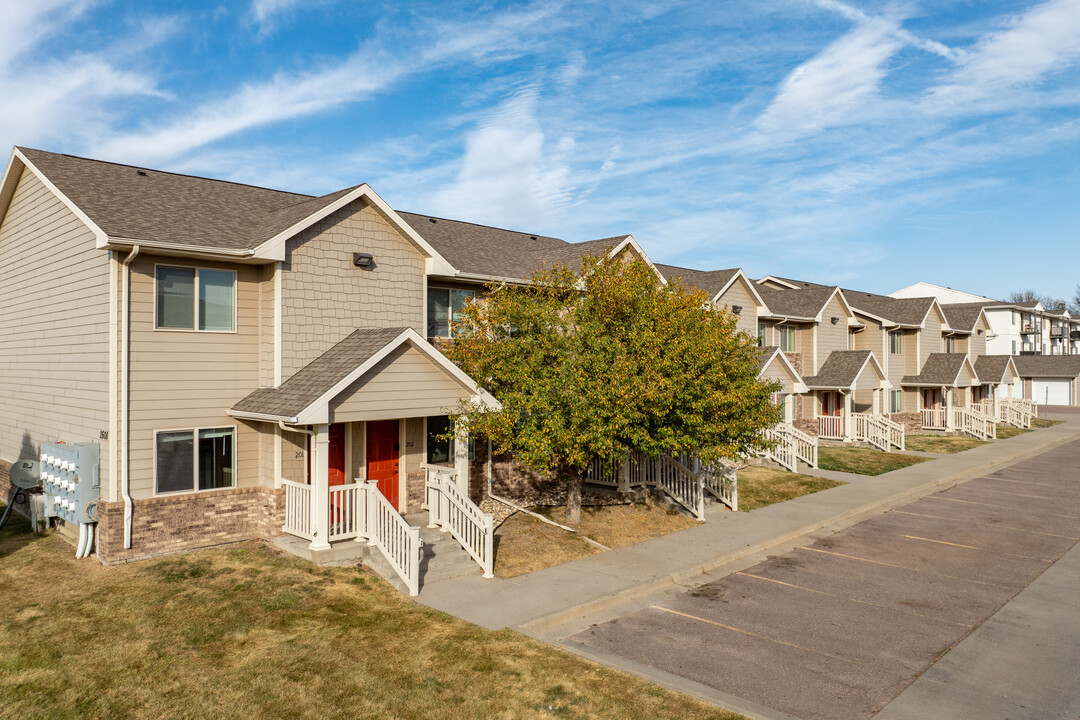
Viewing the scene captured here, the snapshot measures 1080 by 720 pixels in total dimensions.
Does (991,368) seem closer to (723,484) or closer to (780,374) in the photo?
(780,374)

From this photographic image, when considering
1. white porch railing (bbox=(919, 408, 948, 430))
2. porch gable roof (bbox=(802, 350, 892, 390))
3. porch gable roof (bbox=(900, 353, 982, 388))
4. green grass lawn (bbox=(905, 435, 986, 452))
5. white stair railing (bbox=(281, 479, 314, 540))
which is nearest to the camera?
white stair railing (bbox=(281, 479, 314, 540))

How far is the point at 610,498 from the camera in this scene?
62.1ft

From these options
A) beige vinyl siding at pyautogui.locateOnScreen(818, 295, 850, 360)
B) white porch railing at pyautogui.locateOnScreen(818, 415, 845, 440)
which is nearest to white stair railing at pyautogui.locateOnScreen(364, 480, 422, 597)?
white porch railing at pyautogui.locateOnScreen(818, 415, 845, 440)

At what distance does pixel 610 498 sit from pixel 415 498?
18.3 ft

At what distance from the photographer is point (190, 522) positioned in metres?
13.7

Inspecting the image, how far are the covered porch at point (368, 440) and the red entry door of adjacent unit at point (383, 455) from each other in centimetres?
2

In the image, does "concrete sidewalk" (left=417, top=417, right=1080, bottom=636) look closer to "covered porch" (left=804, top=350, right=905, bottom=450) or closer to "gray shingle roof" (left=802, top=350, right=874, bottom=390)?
"covered porch" (left=804, top=350, right=905, bottom=450)

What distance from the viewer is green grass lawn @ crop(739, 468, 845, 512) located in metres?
20.7

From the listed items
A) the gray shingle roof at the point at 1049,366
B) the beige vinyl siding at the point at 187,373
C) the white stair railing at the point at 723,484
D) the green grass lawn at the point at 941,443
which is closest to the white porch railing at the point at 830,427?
the green grass lawn at the point at 941,443

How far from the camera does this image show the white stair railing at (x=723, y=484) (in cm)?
1945

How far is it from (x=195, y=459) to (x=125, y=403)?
5.43 ft

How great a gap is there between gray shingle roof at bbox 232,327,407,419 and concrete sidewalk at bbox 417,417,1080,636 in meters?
4.10

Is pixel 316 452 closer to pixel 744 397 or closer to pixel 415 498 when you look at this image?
pixel 415 498

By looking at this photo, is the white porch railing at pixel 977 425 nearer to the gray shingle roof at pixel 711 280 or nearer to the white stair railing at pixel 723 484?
the gray shingle roof at pixel 711 280
